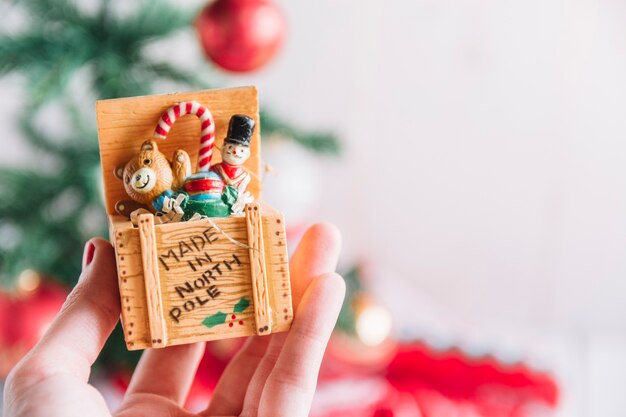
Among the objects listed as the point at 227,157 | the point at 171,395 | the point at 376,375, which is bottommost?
the point at 376,375

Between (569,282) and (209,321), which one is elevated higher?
(209,321)

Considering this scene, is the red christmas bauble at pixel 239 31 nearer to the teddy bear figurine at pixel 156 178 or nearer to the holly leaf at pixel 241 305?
the teddy bear figurine at pixel 156 178

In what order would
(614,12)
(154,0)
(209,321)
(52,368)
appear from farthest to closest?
(614,12)
(154,0)
(209,321)
(52,368)

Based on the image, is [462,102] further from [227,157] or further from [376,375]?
[227,157]

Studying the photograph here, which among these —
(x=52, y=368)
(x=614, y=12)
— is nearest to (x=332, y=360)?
(x=52, y=368)

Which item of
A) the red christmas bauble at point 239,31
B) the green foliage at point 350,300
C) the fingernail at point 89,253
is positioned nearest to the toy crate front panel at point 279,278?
the fingernail at point 89,253

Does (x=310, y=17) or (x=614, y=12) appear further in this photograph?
(x=310, y=17)

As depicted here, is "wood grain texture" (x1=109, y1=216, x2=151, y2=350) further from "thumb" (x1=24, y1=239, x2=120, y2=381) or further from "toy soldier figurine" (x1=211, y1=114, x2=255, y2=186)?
"toy soldier figurine" (x1=211, y1=114, x2=255, y2=186)
